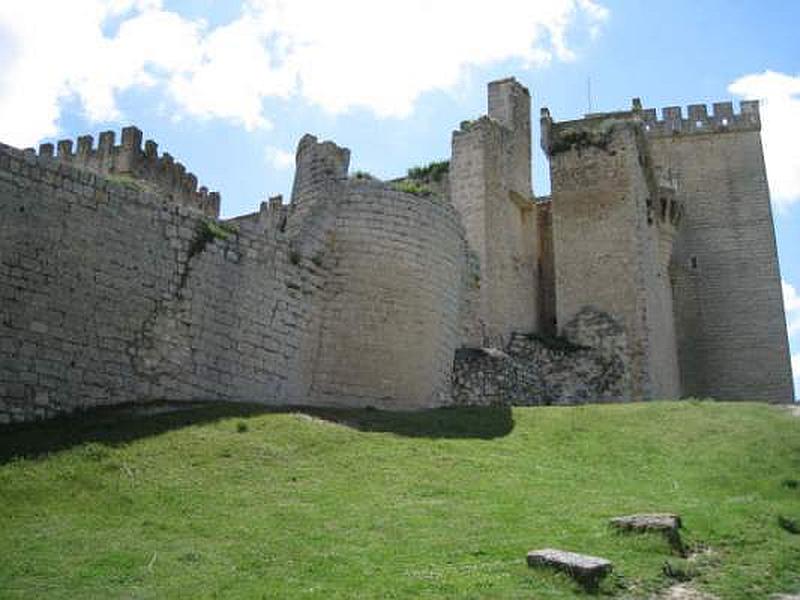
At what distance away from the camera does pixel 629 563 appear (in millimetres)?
8375

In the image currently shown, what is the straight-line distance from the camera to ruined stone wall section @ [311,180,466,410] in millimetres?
17531

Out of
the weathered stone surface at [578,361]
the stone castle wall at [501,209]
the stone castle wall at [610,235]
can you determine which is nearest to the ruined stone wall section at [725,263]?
the stone castle wall at [610,235]

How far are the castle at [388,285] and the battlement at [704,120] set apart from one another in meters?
3.61

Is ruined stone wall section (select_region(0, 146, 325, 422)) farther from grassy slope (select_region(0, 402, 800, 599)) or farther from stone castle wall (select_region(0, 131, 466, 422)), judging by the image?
grassy slope (select_region(0, 402, 800, 599))

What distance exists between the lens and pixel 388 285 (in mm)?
18125

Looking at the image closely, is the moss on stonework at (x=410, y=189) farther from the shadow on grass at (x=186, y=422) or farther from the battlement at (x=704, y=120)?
the battlement at (x=704, y=120)

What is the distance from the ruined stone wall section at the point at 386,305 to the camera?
17.5m

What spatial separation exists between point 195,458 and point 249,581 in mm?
3770

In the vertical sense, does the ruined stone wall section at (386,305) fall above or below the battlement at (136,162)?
below

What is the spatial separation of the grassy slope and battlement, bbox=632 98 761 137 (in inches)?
995

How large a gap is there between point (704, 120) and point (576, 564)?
3380cm

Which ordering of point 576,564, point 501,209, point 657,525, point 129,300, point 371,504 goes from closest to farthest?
point 576,564 → point 657,525 → point 371,504 → point 129,300 → point 501,209

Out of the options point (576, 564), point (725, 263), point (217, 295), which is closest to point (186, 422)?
point (217, 295)

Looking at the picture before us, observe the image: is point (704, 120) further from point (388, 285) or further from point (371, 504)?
point (371, 504)
